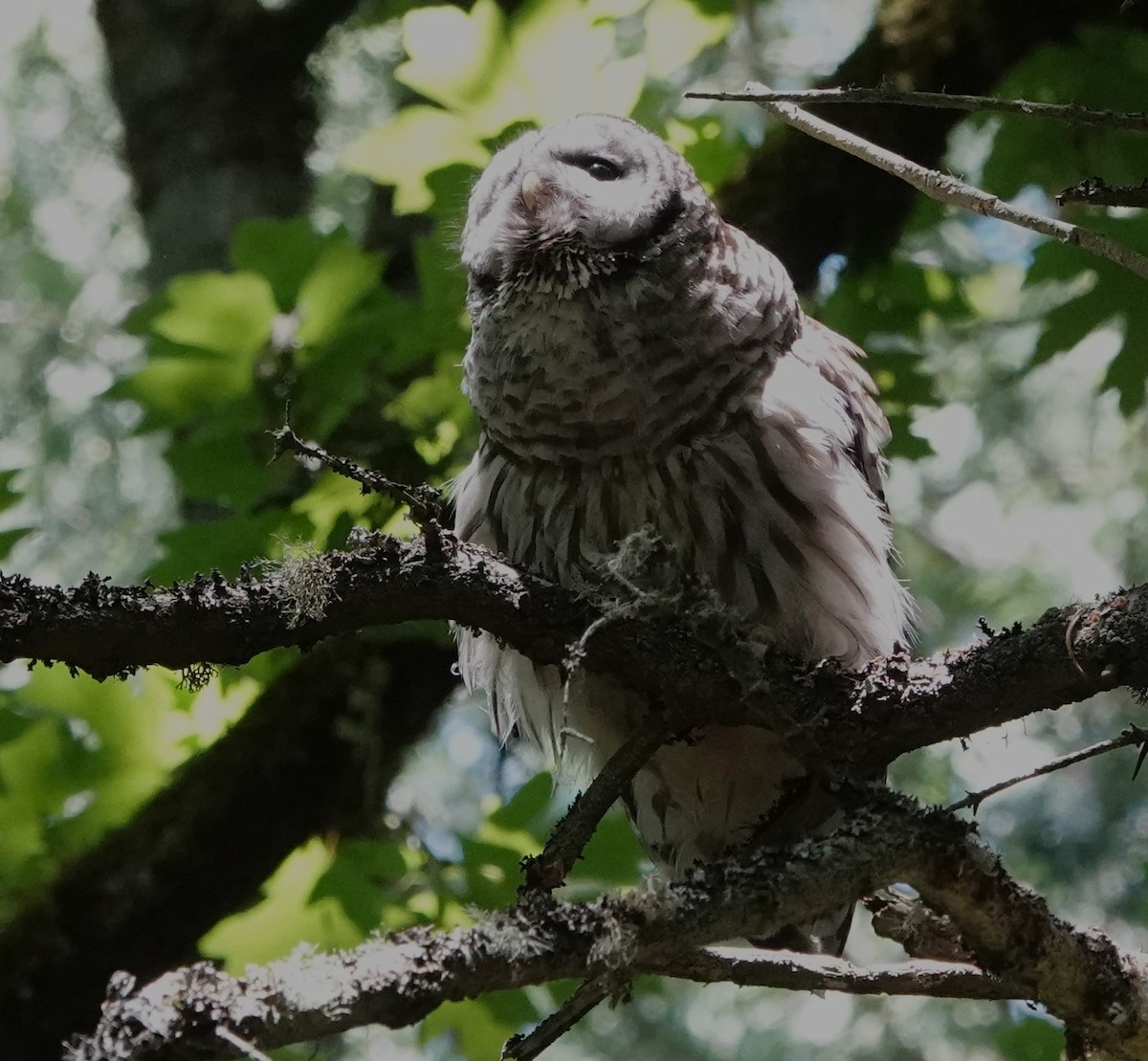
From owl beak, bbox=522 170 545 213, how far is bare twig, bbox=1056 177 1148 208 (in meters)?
1.31

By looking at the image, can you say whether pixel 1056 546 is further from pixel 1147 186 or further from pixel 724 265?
pixel 1147 186

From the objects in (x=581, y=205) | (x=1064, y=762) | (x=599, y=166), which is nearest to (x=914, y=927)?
(x=1064, y=762)

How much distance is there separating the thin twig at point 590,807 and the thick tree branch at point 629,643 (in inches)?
1.4

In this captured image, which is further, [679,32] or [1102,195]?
[679,32]

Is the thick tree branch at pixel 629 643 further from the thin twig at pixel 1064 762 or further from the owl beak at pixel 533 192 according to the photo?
the owl beak at pixel 533 192

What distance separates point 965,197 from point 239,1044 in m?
1.03

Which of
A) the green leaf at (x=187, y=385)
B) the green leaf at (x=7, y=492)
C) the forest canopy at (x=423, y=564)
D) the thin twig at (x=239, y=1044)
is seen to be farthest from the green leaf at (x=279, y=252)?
the thin twig at (x=239, y=1044)

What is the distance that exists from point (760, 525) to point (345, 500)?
2.59 ft

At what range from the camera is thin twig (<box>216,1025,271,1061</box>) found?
41.6 inches

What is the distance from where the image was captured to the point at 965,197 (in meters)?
1.46

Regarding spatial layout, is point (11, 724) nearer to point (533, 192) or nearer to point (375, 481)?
point (533, 192)

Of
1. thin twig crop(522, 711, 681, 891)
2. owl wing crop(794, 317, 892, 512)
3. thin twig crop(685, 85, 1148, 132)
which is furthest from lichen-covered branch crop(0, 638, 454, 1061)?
thin twig crop(685, 85, 1148, 132)

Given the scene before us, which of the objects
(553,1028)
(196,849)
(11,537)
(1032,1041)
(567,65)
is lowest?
(1032,1041)

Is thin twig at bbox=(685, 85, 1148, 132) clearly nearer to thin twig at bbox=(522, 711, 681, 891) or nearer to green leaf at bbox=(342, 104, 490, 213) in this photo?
thin twig at bbox=(522, 711, 681, 891)
